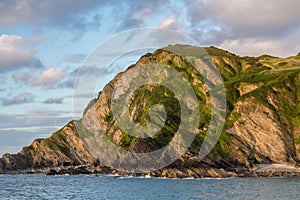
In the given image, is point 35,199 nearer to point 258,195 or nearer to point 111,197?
point 111,197

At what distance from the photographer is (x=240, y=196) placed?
104 m

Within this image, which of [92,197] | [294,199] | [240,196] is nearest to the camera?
[294,199]

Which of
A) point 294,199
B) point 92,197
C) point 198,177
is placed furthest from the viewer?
point 198,177

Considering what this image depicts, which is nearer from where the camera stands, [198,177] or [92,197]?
[92,197]

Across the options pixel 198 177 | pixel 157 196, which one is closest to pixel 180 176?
pixel 198 177

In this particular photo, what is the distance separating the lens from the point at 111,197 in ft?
361

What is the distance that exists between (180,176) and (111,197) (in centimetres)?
9335

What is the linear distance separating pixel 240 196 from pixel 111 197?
3165cm

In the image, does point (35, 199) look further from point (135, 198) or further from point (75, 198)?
point (135, 198)

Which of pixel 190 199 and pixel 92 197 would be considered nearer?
pixel 190 199

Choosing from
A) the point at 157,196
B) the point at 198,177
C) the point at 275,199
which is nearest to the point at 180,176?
the point at 198,177

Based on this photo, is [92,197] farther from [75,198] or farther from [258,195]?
[258,195]

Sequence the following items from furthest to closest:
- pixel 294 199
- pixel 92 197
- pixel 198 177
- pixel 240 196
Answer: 1. pixel 198 177
2. pixel 92 197
3. pixel 240 196
4. pixel 294 199

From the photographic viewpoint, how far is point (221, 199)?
9869cm
